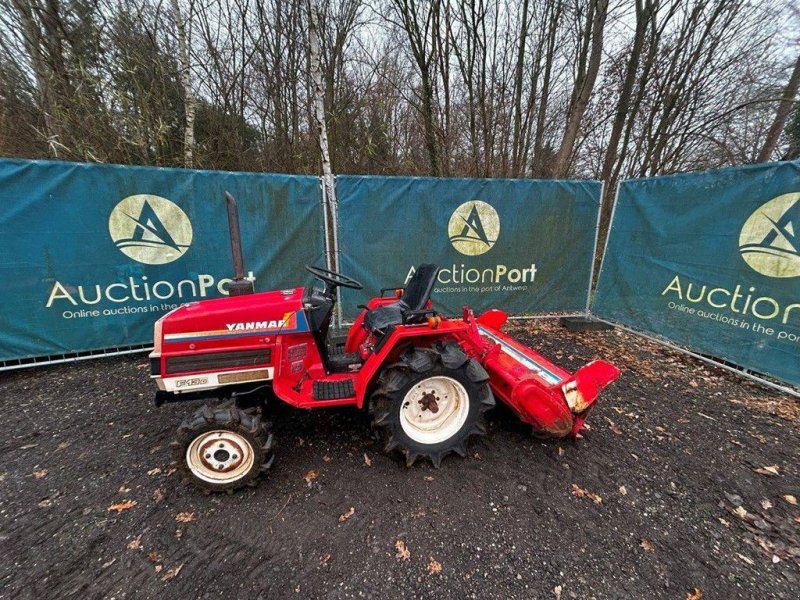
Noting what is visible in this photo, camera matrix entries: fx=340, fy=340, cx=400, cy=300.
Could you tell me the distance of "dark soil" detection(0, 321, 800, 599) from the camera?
5.19ft

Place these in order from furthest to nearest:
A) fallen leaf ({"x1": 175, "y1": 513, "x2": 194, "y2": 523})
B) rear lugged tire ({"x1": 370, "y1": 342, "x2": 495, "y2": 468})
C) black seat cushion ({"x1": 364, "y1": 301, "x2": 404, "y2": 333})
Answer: black seat cushion ({"x1": 364, "y1": 301, "x2": 404, "y2": 333}) → rear lugged tire ({"x1": 370, "y1": 342, "x2": 495, "y2": 468}) → fallen leaf ({"x1": 175, "y1": 513, "x2": 194, "y2": 523})

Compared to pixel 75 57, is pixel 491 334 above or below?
below

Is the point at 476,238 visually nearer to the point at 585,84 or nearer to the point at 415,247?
the point at 415,247

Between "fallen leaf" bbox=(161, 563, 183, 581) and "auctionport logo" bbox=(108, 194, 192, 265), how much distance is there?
3.13 meters

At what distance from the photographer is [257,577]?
1.59 m

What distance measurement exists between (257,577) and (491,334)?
2.36 metres

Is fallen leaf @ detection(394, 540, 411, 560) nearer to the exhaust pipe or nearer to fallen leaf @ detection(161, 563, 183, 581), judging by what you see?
fallen leaf @ detection(161, 563, 183, 581)

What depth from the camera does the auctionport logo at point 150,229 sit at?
141 inches

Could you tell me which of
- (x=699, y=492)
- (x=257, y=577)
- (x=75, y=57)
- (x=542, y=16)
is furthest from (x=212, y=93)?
(x=699, y=492)

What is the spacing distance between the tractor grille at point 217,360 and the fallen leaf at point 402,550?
1272 millimetres

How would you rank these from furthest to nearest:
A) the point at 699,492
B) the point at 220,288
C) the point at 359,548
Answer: the point at 220,288 → the point at 699,492 → the point at 359,548

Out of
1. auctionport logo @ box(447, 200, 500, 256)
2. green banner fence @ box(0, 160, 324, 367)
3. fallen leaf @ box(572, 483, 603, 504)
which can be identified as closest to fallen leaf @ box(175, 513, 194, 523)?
fallen leaf @ box(572, 483, 603, 504)

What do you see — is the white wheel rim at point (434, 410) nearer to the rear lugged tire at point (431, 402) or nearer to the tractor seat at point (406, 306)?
the rear lugged tire at point (431, 402)

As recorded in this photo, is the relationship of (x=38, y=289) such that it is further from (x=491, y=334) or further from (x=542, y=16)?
(x=542, y=16)
